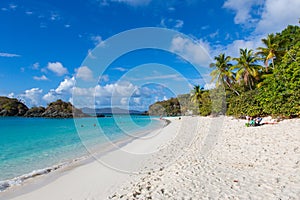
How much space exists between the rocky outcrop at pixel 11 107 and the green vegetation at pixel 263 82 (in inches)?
3805

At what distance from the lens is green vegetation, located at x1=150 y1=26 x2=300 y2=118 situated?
506 inches

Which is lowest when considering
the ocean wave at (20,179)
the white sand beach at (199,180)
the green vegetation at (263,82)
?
the ocean wave at (20,179)

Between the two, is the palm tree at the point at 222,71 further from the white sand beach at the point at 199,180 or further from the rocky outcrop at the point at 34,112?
the rocky outcrop at the point at 34,112

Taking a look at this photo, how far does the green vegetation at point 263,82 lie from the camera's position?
12846 millimetres

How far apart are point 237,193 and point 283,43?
28.3 metres

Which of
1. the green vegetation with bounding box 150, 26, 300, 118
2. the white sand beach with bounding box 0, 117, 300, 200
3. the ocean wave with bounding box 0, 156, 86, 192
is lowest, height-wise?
the ocean wave with bounding box 0, 156, 86, 192

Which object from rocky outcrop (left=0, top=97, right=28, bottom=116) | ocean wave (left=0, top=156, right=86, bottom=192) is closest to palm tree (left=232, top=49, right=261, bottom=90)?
ocean wave (left=0, top=156, right=86, bottom=192)

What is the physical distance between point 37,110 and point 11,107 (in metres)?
11.7

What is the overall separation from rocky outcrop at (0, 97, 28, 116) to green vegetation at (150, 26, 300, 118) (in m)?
96.7

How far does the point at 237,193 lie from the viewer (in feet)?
13.4

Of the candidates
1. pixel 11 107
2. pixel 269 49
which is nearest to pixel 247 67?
pixel 269 49

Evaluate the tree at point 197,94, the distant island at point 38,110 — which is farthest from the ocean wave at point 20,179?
the distant island at point 38,110

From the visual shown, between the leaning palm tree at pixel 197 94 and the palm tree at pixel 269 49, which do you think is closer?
the palm tree at pixel 269 49

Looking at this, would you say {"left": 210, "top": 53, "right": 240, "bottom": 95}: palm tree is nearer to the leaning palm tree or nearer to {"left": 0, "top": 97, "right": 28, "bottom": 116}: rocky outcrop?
the leaning palm tree
